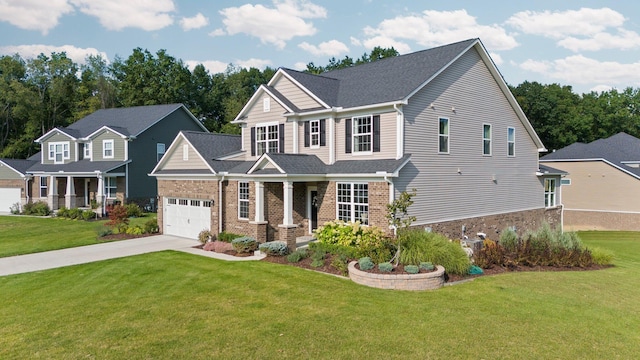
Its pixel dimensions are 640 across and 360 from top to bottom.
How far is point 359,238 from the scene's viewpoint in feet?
50.7

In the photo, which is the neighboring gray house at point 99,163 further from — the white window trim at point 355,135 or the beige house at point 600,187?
the beige house at point 600,187

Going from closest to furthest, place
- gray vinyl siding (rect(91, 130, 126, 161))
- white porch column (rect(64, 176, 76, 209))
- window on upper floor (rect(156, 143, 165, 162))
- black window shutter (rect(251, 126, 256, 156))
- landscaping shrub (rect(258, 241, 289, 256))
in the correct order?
landscaping shrub (rect(258, 241, 289, 256)), black window shutter (rect(251, 126, 256, 156)), white porch column (rect(64, 176, 76, 209)), gray vinyl siding (rect(91, 130, 126, 161)), window on upper floor (rect(156, 143, 165, 162))

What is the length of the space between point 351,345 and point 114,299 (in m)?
6.82

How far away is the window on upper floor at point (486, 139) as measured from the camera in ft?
71.6

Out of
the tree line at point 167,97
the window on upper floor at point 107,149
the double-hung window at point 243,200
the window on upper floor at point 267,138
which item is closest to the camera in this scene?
the double-hung window at point 243,200

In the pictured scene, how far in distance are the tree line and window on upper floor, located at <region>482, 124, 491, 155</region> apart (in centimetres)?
3030

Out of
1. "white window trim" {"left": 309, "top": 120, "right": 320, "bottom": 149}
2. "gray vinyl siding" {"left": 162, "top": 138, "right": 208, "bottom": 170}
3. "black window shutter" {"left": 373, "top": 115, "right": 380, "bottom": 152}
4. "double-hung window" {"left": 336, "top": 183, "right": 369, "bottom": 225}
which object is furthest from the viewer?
"gray vinyl siding" {"left": 162, "top": 138, "right": 208, "bottom": 170}

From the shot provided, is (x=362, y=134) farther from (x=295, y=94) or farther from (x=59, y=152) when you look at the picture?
(x=59, y=152)

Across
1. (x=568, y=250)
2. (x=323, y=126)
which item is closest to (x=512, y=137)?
(x=568, y=250)

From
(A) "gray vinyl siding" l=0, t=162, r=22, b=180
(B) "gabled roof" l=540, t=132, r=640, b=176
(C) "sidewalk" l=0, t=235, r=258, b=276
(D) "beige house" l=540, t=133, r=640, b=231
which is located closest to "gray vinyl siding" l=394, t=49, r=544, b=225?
(C) "sidewalk" l=0, t=235, r=258, b=276

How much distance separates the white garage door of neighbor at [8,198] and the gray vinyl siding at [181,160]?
21770mm

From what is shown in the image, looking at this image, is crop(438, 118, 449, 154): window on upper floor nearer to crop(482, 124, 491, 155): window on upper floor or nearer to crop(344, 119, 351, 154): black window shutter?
crop(482, 124, 491, 155): window on upper floor

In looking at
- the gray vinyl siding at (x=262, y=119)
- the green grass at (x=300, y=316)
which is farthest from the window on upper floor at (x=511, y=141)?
the gray vinyl siding at (x=262, y=119)

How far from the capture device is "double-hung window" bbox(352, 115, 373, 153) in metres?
18.3
